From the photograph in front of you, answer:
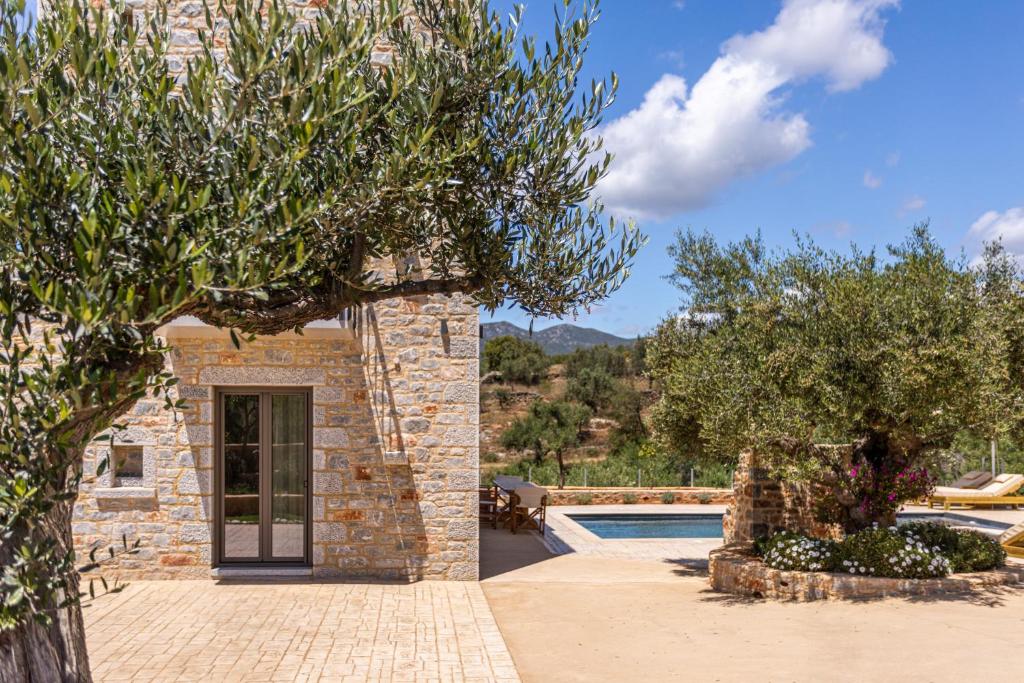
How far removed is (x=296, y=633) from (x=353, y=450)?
2.62 m

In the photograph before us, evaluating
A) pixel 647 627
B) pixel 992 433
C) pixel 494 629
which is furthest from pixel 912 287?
pixel 494 629

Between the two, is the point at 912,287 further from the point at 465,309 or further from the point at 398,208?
the point at 398,208

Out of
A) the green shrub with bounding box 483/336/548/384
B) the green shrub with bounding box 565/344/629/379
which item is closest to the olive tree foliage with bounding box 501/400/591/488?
the green shrub with bounding box 483/336/548/384

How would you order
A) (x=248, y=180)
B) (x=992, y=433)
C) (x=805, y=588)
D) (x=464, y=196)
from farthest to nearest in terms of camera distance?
1. (x=805, y=588)
2. (x=992, y=433)
3. (x=464, y=196)
4. (x=248, y=180)

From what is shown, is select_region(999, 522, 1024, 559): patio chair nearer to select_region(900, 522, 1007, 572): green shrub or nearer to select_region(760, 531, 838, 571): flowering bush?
select_region(900, 522, 1007, 572): green shrub

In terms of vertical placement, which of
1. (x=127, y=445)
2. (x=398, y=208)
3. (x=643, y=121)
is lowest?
(x=127, y=445)

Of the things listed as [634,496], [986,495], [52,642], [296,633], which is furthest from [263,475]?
[986,495]

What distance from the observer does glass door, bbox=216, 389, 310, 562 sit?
10.1m

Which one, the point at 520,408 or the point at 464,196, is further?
the point at 520,408

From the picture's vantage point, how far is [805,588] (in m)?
9.02

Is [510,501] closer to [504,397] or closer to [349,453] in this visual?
[349,453]

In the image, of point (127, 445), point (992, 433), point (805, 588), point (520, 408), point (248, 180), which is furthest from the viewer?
point (520, 408)

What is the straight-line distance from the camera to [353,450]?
32.4 ft

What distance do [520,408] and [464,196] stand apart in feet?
95.7
